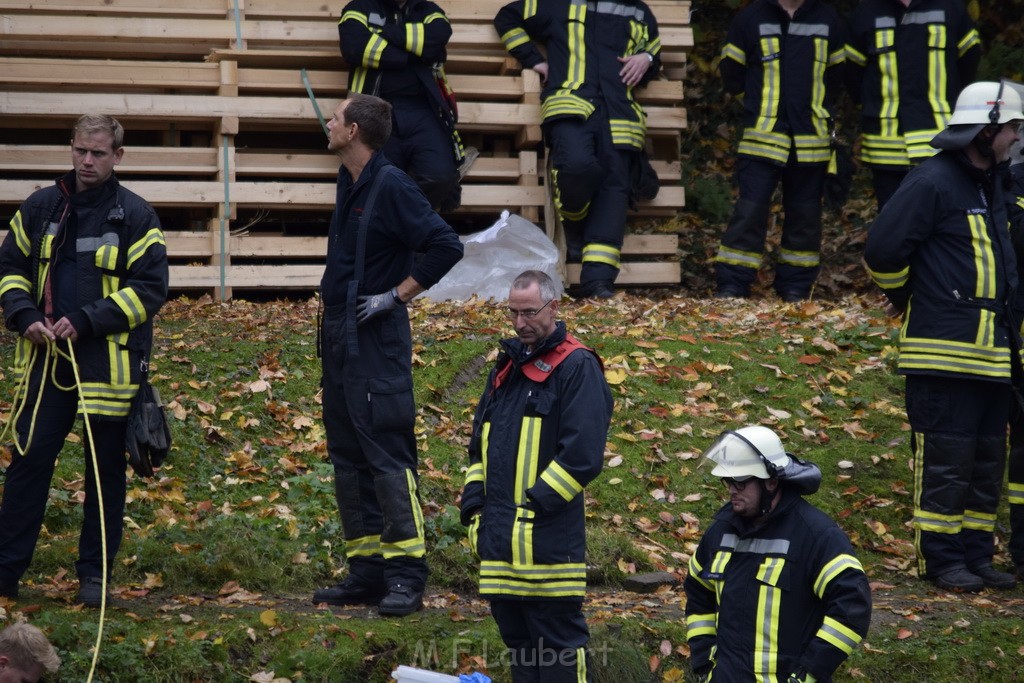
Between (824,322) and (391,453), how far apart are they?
551cm

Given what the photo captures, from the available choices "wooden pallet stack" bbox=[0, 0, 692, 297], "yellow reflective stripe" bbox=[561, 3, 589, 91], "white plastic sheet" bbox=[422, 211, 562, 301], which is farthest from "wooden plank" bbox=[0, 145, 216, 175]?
"yellow reflective stripe" bbox=[561, 3, 589, 91]

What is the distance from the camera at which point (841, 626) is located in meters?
4.96

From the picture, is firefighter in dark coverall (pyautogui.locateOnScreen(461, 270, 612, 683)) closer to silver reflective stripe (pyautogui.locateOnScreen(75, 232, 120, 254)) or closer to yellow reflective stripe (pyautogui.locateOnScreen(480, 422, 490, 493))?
yellow reflective stripe (pyautogui.locateOnScreen(480, 422, 490, 493))

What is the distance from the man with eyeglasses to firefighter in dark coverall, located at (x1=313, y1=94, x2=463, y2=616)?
1921 mm

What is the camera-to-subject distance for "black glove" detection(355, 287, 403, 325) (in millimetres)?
6629

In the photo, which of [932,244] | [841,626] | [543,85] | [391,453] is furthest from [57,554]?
[543,85]

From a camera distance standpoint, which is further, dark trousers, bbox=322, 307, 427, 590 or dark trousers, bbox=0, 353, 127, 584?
dark trousers, bbox=322, 307, 427, 590

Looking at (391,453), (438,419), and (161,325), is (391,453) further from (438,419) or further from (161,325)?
(161,325)

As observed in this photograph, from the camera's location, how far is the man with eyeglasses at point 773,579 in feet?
16.3

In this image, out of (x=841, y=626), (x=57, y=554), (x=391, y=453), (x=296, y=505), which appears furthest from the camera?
(x=296, y=505)

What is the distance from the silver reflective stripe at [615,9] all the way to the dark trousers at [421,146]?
1.91 metres

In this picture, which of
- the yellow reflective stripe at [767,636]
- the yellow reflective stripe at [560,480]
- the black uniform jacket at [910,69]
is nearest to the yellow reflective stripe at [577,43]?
the black uniform jacket at [910,69]

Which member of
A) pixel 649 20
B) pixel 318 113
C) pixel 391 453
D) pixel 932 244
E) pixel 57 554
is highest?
pixel 649 20

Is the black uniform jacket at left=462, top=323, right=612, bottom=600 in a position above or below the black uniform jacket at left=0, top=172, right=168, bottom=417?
below
